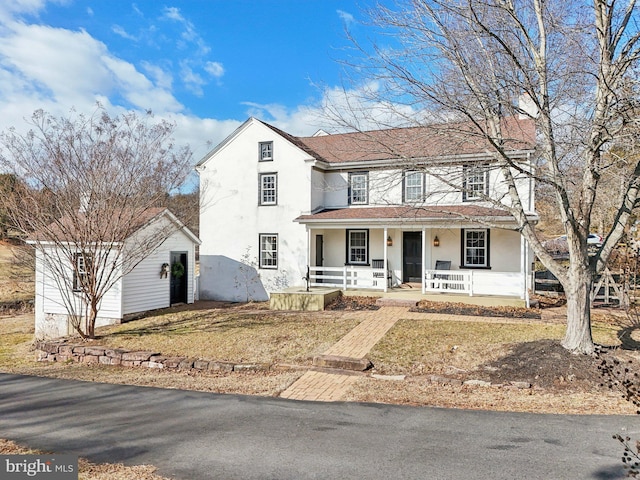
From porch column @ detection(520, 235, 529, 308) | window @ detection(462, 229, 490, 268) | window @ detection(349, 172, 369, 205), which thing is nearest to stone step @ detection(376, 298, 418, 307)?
window @ detection(462, 229, 490, 268)

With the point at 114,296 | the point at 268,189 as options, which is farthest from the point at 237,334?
the point at 268,189

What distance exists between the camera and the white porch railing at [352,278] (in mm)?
16344

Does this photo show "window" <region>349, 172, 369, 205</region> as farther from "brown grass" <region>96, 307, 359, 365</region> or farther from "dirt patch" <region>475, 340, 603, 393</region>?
"dirt patch" <region>475, 340, 603, 393</region>

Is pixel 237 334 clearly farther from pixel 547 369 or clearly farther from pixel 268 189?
pixel 268 189

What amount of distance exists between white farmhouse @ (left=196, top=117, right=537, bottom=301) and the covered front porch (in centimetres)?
4

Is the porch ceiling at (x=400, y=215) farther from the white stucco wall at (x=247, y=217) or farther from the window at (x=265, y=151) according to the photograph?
the window at (x=265, y=151)

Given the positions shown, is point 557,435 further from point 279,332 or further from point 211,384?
point 279,332

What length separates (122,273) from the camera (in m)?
14.1

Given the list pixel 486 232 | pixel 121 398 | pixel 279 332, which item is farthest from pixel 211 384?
pixel 486 232

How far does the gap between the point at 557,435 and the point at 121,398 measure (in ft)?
21.8

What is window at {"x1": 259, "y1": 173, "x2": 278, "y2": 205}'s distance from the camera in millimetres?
18141

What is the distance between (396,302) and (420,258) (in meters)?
3.64

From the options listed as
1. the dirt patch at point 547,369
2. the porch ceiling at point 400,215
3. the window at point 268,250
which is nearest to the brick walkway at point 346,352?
the dirt patch at point 547,369

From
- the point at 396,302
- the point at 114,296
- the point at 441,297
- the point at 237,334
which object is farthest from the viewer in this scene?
the point at 114,296
